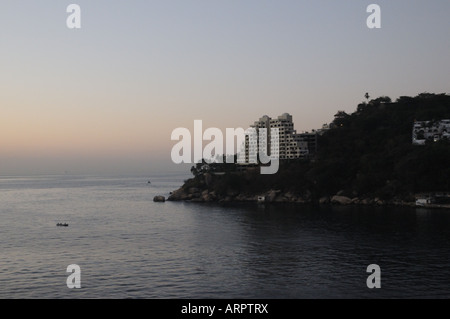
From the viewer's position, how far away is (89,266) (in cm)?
3809

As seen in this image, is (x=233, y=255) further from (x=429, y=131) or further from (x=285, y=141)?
(x=285, y=141)

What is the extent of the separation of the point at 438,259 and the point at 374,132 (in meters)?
70.4

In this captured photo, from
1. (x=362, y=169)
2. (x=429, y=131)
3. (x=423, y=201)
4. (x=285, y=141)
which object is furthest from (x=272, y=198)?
(x=429, y=131)

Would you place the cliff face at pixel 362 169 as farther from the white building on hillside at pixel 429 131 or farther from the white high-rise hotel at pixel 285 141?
the white high-rise hotel at pixel 285 141

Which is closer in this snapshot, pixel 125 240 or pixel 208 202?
pixel 125 240

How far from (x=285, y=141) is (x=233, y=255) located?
93.5 m

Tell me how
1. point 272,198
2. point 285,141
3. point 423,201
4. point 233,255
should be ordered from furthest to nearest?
point 285,141
point 272,198
point 423,201
point 233,255

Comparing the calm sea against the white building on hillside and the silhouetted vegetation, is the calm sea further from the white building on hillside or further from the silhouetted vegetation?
the white building on hillside

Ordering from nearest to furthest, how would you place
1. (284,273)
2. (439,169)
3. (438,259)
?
(284,273)
(438,259)
(439,169)

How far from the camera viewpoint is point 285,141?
5236 inches
